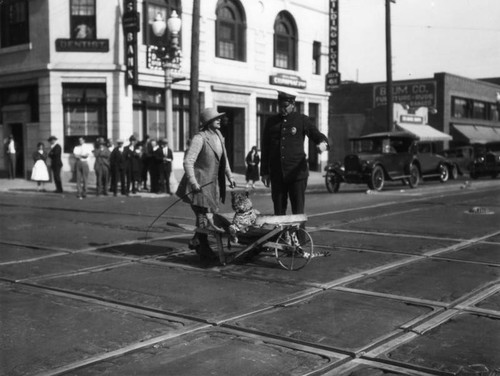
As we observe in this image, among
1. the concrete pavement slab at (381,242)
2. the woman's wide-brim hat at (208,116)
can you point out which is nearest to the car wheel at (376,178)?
the concrete pavement slab at (381,242)

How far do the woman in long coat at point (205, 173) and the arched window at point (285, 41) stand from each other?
23922mm

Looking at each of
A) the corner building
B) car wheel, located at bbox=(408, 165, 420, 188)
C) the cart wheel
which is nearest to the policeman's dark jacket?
the cart wheel

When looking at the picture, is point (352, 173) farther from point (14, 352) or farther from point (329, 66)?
point (14, 352)

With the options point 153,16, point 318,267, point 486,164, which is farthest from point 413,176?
point 318,267

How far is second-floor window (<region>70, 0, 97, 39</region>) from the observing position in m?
23.7

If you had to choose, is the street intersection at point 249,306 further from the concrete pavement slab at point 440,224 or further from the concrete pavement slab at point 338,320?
the concrete pavement slab at point 440,224

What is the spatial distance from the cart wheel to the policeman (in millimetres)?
554

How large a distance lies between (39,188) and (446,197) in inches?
497

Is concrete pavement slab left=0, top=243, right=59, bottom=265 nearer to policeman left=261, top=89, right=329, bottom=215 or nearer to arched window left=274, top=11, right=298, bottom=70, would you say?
policeman left=261, top=89, right=329, bottom=215

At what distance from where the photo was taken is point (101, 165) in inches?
752

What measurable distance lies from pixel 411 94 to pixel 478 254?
40.3 m

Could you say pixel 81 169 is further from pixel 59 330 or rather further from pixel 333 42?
pixel 333 42

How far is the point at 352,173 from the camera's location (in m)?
20.7

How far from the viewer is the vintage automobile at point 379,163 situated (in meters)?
20.7
